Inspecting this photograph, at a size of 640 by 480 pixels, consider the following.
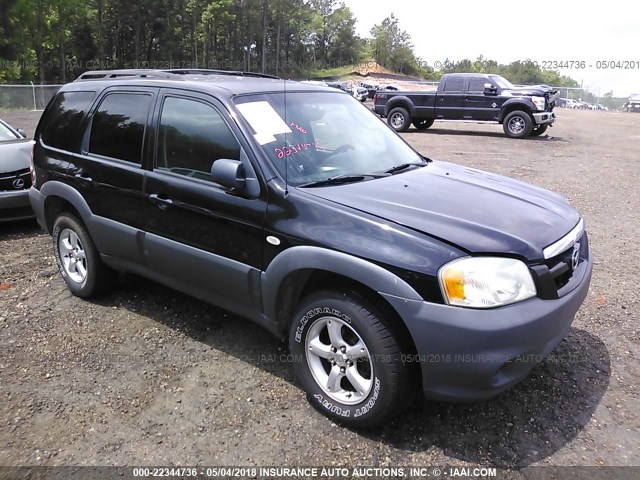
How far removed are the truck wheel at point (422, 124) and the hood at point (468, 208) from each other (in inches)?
630

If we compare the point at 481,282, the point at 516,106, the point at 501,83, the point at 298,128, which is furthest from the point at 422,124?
the point at 481,282

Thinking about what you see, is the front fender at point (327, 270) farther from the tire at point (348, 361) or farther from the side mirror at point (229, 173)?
the side mirror at point (229, 173)

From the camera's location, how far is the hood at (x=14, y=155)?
6336 mm

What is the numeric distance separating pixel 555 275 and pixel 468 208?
57 centimetres

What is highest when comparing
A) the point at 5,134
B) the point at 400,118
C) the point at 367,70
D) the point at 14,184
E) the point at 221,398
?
the point at 367,70

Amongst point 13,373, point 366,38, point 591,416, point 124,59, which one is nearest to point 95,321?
point 13,373

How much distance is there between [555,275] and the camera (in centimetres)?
273

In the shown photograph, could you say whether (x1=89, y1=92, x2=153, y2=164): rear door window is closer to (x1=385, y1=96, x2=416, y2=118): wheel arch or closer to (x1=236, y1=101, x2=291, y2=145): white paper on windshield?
(x1=236, y1=101, x2=291, y2=145): white paper on windshield

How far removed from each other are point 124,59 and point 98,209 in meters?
62.8

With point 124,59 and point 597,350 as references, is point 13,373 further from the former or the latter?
point 124,59

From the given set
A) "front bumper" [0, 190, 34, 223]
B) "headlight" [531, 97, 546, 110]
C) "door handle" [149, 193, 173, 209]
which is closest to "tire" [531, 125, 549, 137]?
"headlight" [531, 97, 546, 110]

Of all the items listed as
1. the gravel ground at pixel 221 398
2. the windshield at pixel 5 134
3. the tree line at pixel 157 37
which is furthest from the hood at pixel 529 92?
the tree line at pixel 157 37

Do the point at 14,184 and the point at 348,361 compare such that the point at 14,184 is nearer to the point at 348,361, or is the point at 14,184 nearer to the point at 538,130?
the point at 348,361

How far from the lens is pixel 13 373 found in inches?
135
